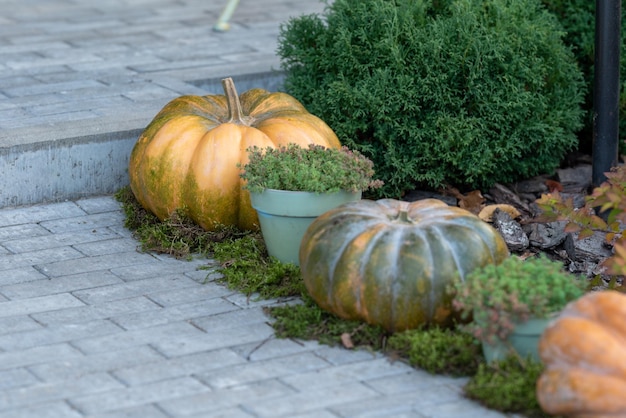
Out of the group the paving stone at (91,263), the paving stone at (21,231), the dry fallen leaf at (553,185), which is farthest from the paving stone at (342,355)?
the dry fallen leaf at (553,185)

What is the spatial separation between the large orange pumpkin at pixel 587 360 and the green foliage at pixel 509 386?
0.35 ft

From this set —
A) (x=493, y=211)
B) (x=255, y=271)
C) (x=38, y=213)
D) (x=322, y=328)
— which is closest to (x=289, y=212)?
(x=255, y=271)

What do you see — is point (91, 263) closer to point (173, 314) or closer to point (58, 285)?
point (58, 285)

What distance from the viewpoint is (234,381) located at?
11.1 feet

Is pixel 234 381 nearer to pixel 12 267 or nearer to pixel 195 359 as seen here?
pixel 195 359

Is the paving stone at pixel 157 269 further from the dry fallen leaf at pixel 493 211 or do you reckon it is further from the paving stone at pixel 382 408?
the dry fallen leaf at pixel 493 211

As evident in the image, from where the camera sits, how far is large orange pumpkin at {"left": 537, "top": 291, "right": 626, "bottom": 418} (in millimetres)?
2945

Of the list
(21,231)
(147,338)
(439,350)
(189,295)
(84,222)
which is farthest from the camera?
(84,222)

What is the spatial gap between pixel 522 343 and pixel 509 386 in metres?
0.21

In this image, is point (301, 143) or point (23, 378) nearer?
point (23, 378)

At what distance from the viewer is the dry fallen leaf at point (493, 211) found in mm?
5145

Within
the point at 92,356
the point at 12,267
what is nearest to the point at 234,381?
the point at 92,356

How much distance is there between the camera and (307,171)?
13.8 ft

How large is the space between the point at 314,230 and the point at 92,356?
0.93 meters
